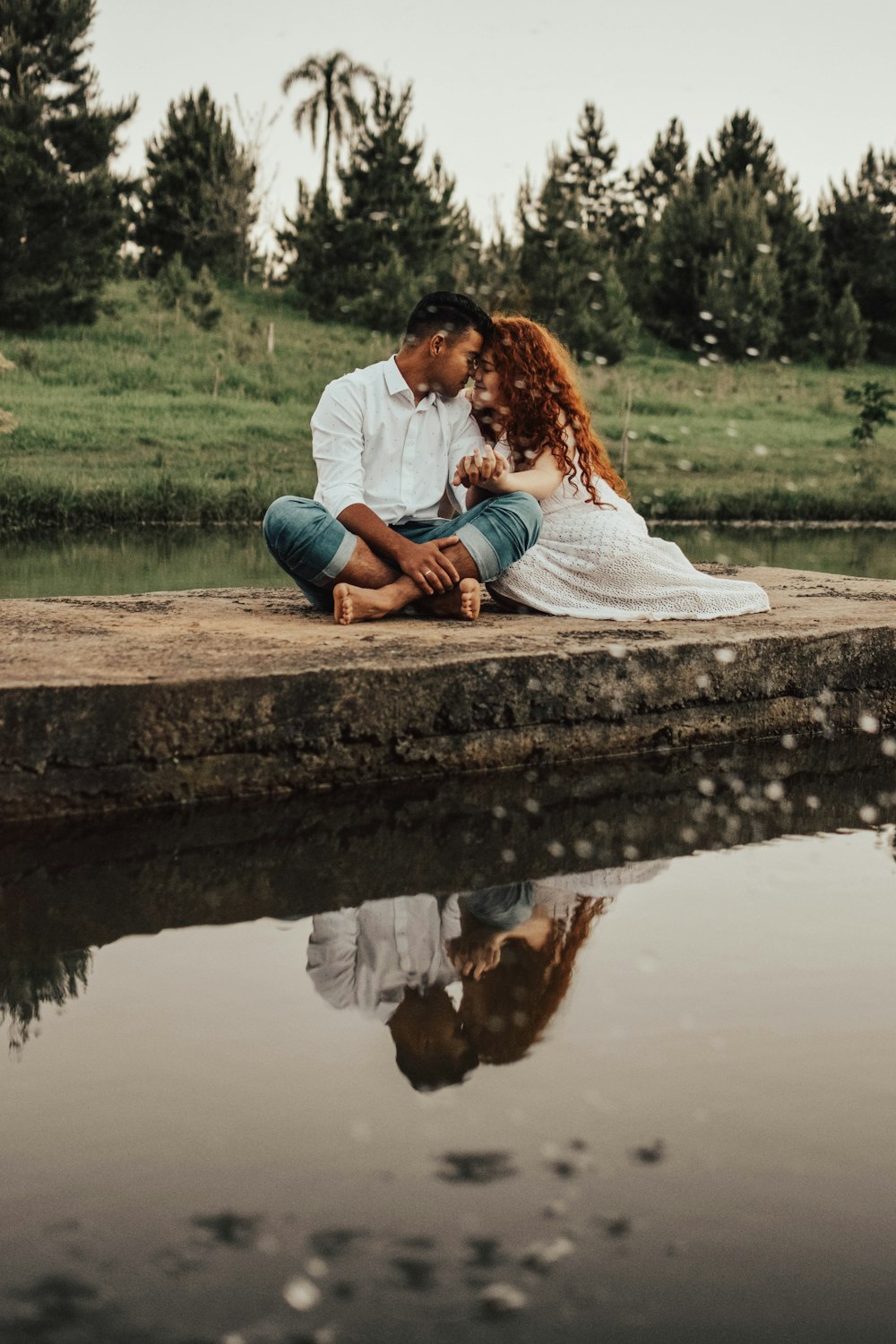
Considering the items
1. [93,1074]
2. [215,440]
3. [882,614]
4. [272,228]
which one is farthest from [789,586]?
[272,228]

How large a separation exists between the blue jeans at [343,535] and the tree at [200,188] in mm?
32499

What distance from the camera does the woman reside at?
390 centimetres

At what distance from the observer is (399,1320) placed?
4.02 ft

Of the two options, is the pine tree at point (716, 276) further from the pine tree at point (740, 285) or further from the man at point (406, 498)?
the man at point (406, 498)

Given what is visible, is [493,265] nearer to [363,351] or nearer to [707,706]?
[363,351]

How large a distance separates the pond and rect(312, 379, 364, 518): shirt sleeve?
2.80 metres

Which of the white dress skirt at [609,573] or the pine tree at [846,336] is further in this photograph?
the pine tree at [846,336]

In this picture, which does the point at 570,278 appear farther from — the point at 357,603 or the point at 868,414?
the point at 357,603

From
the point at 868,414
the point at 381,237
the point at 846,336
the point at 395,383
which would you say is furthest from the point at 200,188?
the point at 395,383

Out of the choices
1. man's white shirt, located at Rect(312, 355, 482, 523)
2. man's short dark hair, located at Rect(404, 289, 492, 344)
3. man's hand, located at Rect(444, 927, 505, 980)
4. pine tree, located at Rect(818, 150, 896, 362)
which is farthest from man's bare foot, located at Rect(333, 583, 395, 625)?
pine tree, located at Rect(818, 150, 896, 362)

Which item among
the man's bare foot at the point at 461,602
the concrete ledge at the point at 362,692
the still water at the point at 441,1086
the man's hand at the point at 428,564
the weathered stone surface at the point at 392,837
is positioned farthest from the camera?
the man's bare foot at the point at 461,602

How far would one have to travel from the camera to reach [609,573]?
3.97m

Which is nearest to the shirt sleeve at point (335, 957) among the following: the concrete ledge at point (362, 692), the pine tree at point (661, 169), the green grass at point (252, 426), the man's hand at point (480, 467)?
the concrete ledge at point (362, 692)

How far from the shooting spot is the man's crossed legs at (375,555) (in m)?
3.65
